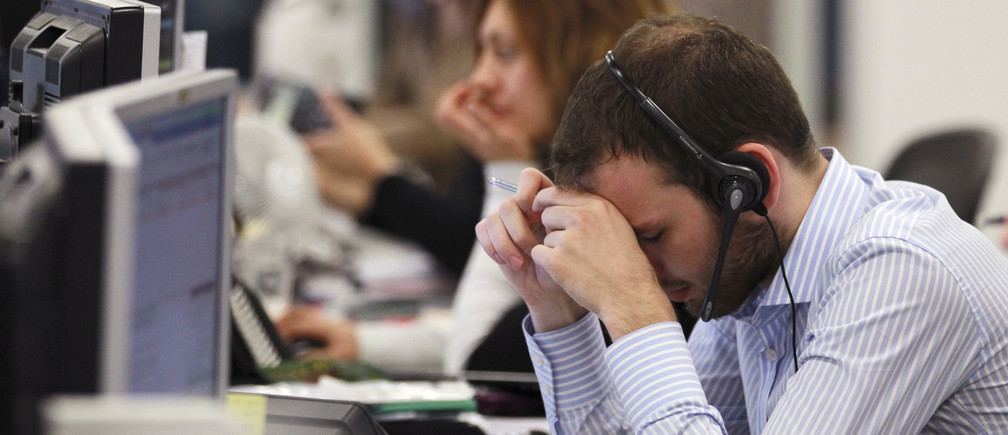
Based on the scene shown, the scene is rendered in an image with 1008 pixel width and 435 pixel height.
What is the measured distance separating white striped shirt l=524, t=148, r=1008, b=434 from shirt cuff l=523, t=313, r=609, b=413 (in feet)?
0.46

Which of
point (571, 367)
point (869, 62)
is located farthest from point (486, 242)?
point (869, 62)

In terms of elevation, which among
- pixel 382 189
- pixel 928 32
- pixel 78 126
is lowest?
pixel 382 189

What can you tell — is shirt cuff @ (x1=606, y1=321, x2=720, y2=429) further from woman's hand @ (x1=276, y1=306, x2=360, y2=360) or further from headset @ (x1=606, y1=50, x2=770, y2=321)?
woman's hand @ (x1=276, y1=306, x2=360, y2=360)

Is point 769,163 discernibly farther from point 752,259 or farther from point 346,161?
point 346,161

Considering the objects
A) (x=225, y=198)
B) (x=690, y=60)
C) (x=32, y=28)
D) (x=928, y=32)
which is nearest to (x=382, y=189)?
(x=32, y=28)

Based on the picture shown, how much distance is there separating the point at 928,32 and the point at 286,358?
3151mm

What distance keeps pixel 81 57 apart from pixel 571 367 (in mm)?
575

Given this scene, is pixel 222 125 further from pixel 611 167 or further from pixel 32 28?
pixel 32 28

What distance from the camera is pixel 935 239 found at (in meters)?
0.87

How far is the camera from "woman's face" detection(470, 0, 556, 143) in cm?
195

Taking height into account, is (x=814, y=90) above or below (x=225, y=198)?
below

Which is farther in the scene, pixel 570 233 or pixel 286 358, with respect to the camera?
pixel 286 358

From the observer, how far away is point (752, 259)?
3.21 feet

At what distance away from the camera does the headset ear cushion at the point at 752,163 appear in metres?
0.90
